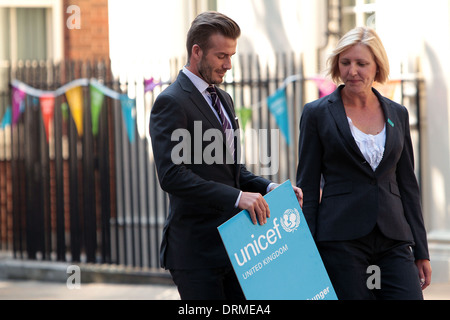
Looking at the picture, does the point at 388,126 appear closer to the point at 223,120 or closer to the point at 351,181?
the point at 351,181


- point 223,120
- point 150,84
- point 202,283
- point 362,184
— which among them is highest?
point 150,84

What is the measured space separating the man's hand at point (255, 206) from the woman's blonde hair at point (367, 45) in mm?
951

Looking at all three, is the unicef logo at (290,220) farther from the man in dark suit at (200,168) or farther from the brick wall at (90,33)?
the brick wall at (90,33)

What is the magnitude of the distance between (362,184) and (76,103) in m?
6.03

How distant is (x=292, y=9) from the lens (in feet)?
29.7

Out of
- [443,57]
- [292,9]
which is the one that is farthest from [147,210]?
[443,57]

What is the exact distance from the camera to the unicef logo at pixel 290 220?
3600mm

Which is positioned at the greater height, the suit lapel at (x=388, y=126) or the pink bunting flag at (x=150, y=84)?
the pink bunting flag at (x=150, y=84)

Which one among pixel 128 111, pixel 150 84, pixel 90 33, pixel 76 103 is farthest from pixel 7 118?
pixel 90 33

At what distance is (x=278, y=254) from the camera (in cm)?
357

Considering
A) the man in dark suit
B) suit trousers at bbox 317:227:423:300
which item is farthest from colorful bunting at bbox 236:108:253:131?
the man in dark suit

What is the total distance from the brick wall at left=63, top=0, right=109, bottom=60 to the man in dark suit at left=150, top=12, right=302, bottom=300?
7.90 m

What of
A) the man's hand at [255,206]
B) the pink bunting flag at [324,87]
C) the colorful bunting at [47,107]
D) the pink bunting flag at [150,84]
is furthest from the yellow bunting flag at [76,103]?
the man's hand at [255,206]
